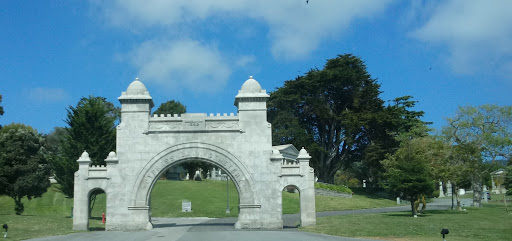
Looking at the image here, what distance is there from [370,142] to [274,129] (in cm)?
1343

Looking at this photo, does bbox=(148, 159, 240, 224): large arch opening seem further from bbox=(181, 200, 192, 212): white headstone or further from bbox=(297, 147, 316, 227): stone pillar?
bbox=(297, 147, 316, 227): stone pillar

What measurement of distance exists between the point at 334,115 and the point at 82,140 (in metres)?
35.7

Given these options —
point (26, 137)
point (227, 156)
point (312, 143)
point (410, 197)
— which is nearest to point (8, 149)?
point (26, 137)

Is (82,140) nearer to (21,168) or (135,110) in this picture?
(21,168)

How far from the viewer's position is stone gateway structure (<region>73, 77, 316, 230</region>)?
26.5 metres

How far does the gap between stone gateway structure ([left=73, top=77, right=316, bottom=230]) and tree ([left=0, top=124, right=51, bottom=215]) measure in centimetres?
1568

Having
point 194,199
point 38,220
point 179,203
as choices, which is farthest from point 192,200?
point 38,220

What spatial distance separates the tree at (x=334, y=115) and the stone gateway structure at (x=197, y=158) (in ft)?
116

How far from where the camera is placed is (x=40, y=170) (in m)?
40.2

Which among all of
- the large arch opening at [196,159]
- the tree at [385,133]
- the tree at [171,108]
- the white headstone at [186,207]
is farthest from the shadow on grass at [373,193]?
the large arch opening at [196,159]

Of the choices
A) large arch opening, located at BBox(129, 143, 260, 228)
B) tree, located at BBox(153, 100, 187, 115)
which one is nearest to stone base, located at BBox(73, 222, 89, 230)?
large arch opening, located at BBox(129, 143, 260, 228)

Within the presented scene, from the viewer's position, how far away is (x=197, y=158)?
2689cm

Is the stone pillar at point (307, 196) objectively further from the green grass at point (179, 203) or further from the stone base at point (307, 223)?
the green grass at point (179, 203)

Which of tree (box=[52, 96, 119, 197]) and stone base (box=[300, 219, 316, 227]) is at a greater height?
tree (box=[52, 96, 119, 197])
